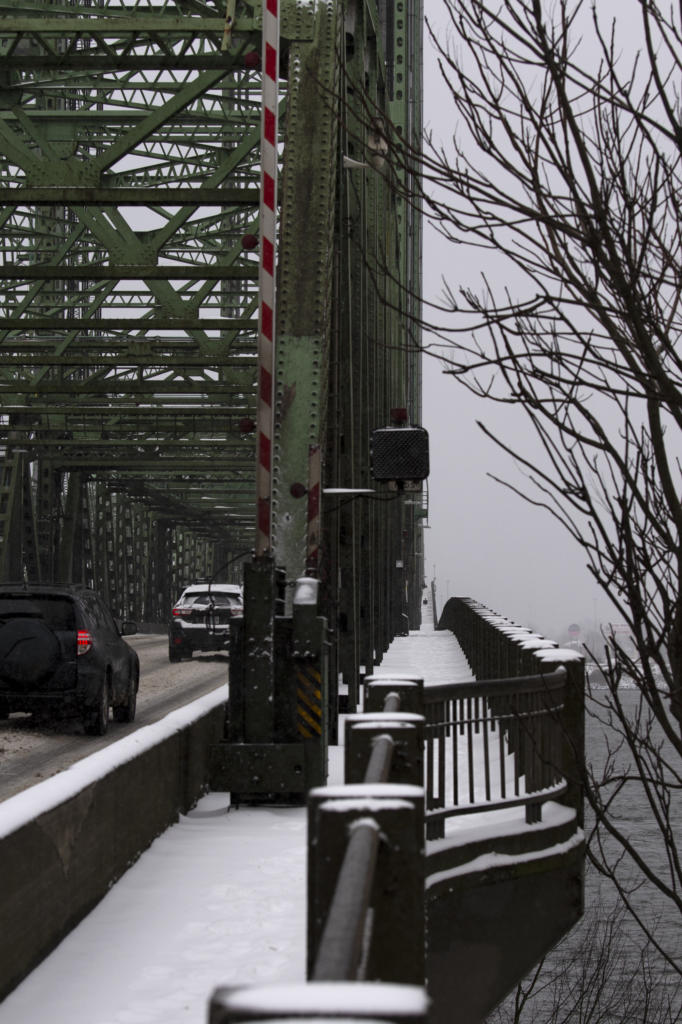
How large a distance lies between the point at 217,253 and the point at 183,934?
2971 cm

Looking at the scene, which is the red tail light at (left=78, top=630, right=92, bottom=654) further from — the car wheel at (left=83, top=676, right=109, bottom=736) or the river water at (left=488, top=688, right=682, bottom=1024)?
the river water at (left=488, top=688, right=682, bottom=1024)

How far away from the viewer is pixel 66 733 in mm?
17188

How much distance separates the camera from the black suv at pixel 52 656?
1650 centimetres

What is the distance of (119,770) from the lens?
8.55 meters

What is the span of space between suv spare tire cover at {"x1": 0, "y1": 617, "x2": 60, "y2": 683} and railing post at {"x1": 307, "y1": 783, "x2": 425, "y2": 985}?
12.9m

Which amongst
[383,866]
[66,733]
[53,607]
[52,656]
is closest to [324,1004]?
[383,866]

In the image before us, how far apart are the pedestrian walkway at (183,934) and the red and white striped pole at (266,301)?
2.30 metres

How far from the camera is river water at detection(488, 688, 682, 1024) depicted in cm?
2975

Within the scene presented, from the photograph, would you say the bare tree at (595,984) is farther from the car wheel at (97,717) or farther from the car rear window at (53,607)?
the car rear window at (53,607)

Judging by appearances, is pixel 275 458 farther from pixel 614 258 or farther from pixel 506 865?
pixel 614 258

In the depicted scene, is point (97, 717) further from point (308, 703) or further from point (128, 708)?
point (308, 703)

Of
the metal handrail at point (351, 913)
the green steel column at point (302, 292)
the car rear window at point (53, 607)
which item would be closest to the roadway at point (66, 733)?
the car rear window at point (53, 607)

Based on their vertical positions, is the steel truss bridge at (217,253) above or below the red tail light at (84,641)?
above

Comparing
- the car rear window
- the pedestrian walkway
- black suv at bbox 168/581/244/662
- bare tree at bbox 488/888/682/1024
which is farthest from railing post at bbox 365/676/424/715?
black suv at bbox 168/581/244/662
